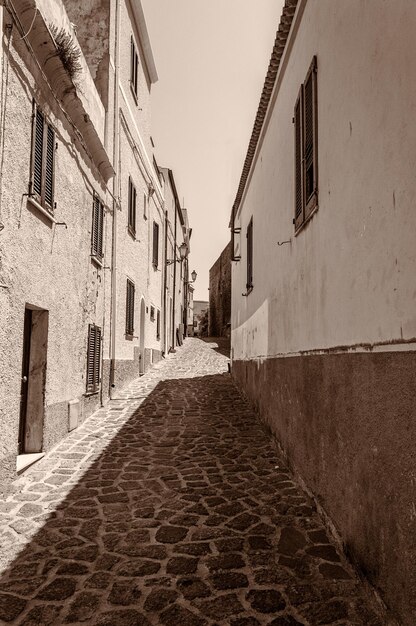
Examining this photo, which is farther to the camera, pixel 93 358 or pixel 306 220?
pixel 93 358

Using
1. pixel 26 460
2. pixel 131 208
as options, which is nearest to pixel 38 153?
pixel 26 460

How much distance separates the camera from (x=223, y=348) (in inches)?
992

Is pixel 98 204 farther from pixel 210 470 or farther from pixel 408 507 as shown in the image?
pixel 408 507

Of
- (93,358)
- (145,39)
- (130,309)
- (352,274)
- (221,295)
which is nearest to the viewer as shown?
(352,274)

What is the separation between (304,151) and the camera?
530 centimetres

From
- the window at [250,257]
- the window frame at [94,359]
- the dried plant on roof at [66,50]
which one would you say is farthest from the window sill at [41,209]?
the window at [250,257]

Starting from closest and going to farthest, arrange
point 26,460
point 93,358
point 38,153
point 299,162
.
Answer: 1. point 299,162
2. point 26,460
3. point 38,153
4. point 93,358

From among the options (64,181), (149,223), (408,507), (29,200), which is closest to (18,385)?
(29,200)

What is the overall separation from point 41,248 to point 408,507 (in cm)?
540

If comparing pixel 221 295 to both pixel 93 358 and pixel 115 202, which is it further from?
pixel 93 358

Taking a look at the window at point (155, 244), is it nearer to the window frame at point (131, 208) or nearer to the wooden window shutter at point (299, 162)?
the window frame at point (131, 208)

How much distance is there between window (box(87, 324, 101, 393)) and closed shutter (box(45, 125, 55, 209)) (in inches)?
116

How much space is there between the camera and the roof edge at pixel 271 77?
579cm

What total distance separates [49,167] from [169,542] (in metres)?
5.21
